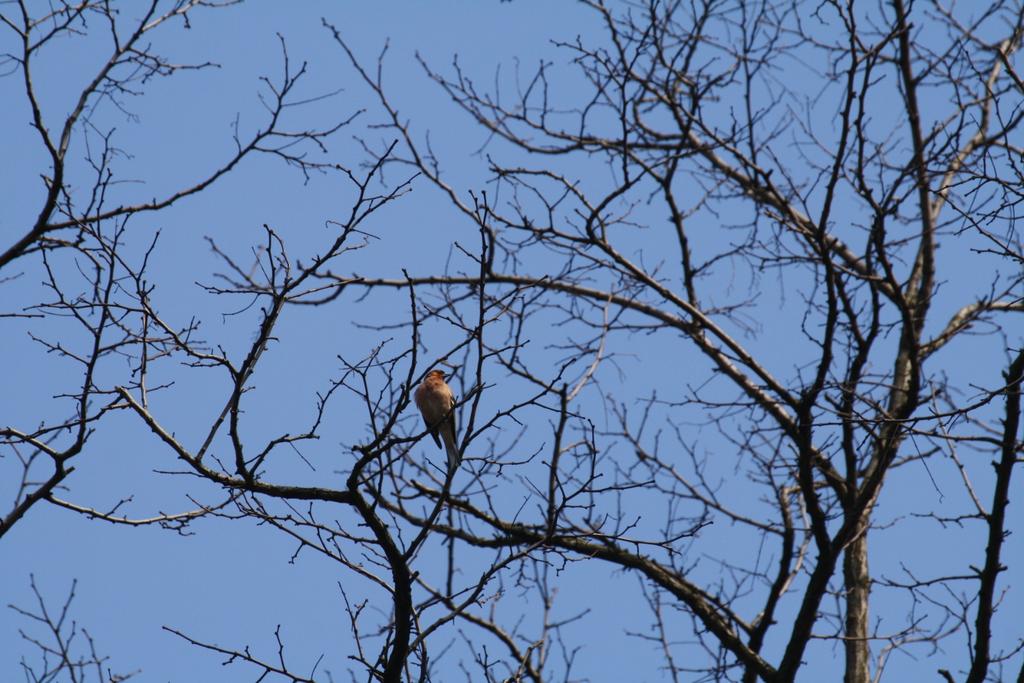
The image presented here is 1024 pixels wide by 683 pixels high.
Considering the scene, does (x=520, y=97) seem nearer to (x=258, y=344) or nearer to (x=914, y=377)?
(x=914, y=377)

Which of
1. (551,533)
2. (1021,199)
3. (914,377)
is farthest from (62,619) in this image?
(914,377)

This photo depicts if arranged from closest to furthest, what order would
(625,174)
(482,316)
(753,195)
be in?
(482,316), (625,174), (753,195)

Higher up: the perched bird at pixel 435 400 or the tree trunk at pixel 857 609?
the perched bird at pixel 435 400

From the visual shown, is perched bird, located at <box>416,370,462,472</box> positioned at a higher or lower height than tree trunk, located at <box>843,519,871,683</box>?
higher

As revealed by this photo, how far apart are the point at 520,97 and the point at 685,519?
10.1 ft

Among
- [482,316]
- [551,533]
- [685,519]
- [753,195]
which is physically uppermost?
[753,195]

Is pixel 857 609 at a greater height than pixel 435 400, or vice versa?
pixel 435 400

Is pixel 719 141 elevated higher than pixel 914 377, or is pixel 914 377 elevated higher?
pixel 719 141

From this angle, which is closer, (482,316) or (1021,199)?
(482,316)

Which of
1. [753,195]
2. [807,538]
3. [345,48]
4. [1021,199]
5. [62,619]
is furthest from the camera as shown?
[753,195]

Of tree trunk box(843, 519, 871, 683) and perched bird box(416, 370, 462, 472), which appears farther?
perched bird box(416, 370, 462, 472)

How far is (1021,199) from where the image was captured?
3959 mm

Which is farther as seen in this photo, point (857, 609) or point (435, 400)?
point (435, 400)

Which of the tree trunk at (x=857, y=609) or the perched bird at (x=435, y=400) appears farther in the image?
the perched bird at (x=435, y=400)
